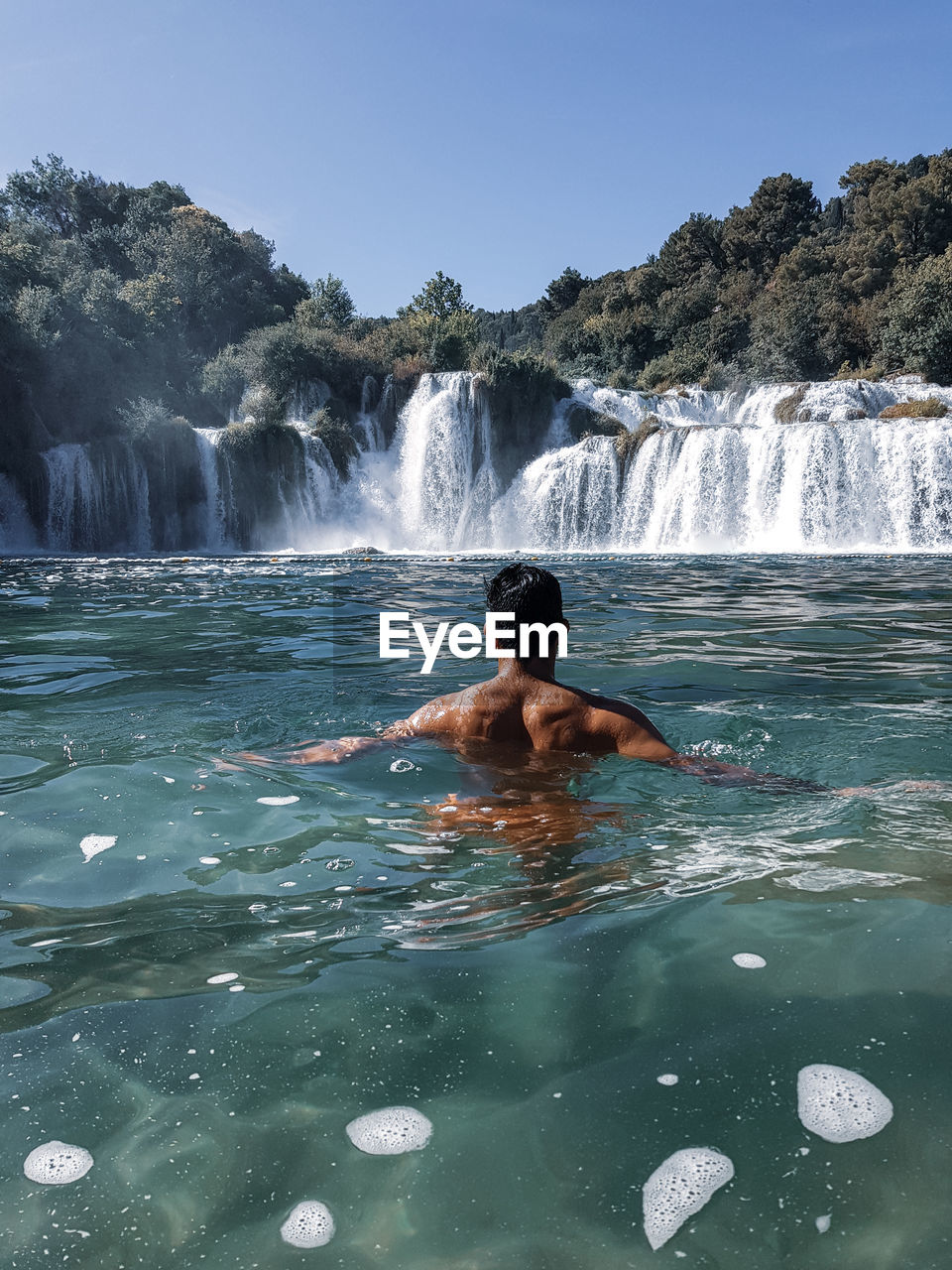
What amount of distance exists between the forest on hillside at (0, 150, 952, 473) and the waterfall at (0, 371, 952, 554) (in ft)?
3.82

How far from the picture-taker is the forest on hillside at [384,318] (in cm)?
2839

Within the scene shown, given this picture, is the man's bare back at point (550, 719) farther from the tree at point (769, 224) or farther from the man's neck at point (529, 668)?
the tree at point (769, 224)

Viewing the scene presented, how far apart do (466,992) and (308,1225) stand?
0.67 meters

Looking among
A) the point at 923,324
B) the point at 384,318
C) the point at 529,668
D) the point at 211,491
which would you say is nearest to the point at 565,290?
the point at 384,318

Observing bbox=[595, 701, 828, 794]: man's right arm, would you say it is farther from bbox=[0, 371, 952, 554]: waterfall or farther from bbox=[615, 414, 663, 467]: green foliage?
bbox=[615, 414, 663, 467]: green foliage

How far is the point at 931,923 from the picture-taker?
227 cm

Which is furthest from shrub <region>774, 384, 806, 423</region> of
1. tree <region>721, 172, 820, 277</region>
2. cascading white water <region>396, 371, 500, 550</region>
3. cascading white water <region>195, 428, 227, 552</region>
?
tree <region>721, 172, 820, 277</region>

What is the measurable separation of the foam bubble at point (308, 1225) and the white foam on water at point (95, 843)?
1.80m

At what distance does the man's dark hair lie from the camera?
355 cm

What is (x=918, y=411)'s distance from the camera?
26.1 meters

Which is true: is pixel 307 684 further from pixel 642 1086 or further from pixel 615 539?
pixel 615 539

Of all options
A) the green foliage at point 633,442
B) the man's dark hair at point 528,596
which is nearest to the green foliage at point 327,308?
the green foliage at point 633,442

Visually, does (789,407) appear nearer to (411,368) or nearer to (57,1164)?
(411,368)

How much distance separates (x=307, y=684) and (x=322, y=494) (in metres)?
22.8
